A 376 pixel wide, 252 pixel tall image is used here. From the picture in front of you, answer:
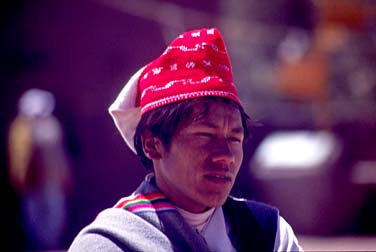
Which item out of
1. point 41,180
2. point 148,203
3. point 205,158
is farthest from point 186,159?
point 41,180

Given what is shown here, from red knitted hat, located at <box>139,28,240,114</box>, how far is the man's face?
1.9 inches

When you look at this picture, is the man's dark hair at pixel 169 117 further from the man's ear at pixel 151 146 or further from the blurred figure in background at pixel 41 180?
the blurred figure in background at pixel 41 180

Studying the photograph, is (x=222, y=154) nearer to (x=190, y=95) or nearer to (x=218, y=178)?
(x=218, y=178)

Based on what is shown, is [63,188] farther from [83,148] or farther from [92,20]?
[92,20]

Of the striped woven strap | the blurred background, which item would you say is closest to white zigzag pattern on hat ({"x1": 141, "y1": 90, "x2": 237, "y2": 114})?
the striped woven strap

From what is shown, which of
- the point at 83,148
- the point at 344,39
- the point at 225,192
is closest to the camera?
the point at 225,192

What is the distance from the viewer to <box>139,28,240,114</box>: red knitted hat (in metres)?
2.24

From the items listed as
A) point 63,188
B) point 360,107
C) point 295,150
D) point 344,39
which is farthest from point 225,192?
point 344,39

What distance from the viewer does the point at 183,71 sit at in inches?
89.4

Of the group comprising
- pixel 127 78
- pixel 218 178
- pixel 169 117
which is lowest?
pixel 127 78

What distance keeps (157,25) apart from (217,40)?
12.3 m

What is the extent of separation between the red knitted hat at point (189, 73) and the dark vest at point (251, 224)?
0.33m

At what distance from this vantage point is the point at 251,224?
242 cm

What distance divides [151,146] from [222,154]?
22 cm
